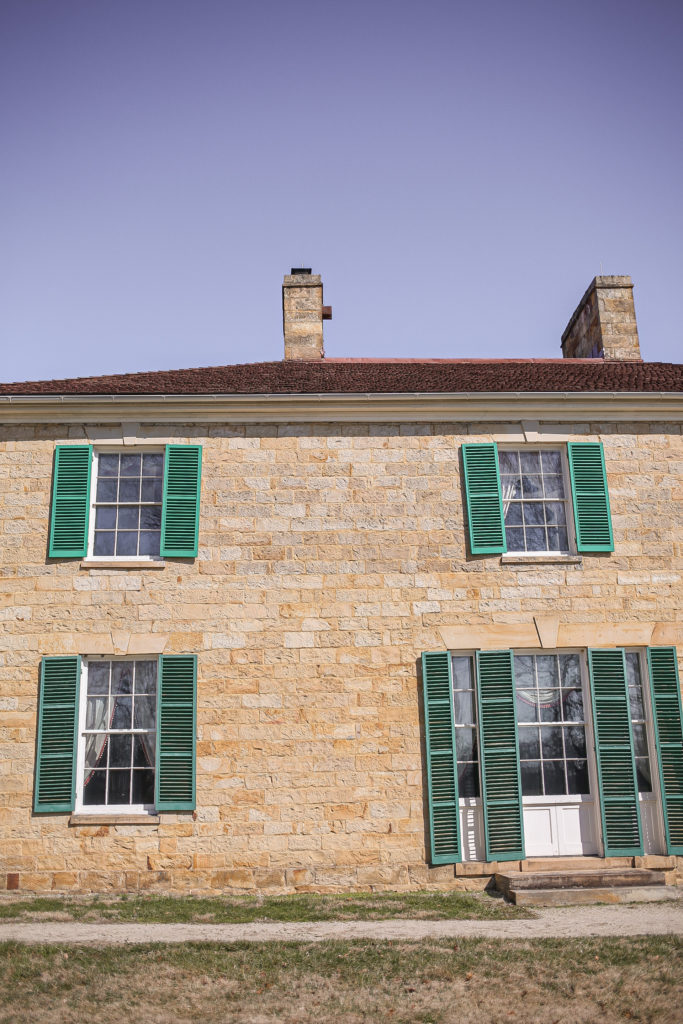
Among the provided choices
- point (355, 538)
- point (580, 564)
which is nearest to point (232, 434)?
point (355, 538)

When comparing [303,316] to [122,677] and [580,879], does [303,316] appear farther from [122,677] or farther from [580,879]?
[580,879]

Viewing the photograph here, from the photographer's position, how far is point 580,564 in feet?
35.7

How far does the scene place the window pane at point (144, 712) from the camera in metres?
10.2

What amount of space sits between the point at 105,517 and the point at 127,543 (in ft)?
1.40

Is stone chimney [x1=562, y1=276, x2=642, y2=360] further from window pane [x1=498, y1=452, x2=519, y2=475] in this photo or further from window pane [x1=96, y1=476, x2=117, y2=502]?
window pane [x1=96, y1=476, x2=117, y2=502]

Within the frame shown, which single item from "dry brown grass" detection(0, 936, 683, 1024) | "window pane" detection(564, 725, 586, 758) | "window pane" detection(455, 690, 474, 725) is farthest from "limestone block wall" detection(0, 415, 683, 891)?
"dry brown grass" detection(0, 936, 683, 1024)

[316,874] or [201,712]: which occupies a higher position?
[201,712]

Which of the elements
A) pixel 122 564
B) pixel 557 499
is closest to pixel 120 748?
pixel 122 564

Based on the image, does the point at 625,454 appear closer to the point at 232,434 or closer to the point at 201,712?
the point at 232,434

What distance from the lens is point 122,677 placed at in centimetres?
1041

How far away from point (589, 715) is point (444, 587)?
2259 millimetres

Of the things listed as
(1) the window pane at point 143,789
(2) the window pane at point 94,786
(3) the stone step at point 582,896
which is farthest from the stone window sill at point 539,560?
(2) the window pane at point 94,786

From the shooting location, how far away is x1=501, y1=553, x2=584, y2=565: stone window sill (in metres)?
10.8

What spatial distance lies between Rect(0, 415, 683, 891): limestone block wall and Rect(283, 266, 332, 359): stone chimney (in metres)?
4.28
